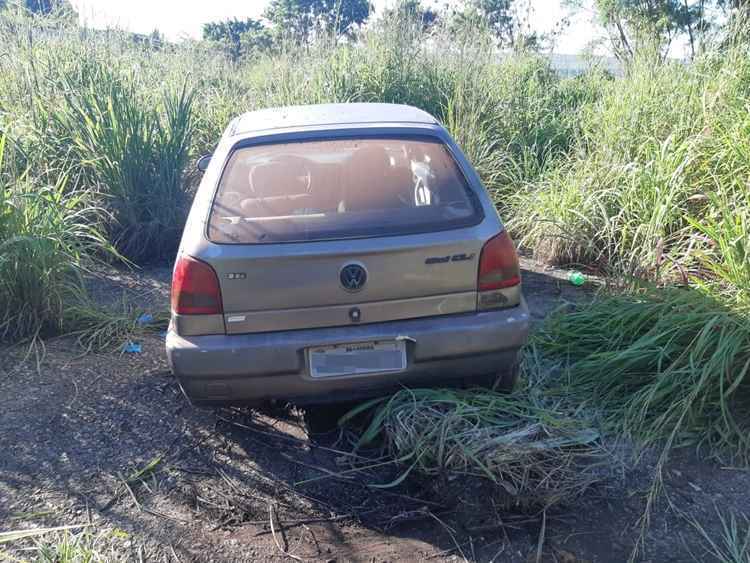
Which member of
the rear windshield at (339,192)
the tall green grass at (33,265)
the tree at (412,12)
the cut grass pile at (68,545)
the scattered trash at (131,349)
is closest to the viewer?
the cut grass pile at (68,545)

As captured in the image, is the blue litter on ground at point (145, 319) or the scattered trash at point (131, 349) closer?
the scattered trash at point (131, 349)

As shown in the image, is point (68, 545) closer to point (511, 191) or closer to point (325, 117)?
point (325, 117)

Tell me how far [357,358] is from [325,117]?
4.67ft

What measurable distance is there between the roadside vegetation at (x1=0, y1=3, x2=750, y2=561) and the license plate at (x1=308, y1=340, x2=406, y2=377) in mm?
324

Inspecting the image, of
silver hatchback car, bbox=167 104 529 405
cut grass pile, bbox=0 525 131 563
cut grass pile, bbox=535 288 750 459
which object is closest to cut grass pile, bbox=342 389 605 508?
silver hatchback car, bbox=167 104 529 405

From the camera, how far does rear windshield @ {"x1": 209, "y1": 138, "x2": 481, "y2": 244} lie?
2971 mm

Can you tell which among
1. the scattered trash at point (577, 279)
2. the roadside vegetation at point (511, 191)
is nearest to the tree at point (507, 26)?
the roadside vegetation at point (511, 191)

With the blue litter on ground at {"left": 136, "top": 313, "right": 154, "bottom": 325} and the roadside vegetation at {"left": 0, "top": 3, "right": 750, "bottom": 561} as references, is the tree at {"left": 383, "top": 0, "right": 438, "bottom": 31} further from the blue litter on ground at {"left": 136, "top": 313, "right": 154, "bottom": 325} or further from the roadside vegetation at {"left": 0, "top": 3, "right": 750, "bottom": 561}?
the blue litter on ground at {"left": 136, "top": 313, "right": 154, "bottom": 325}

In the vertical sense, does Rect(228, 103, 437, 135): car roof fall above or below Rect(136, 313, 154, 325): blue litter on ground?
above

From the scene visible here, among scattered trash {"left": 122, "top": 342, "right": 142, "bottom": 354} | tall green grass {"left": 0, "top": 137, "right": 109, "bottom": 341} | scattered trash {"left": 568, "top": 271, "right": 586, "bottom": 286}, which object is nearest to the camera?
tall green grass {"left": 0, "top": 137, "right": 109, "bottom": 341}

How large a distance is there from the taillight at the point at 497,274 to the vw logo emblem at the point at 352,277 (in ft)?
1.76

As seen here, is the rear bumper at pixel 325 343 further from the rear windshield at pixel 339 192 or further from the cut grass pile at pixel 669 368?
the cut grass pile at pixel 669 368

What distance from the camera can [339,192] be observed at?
10.4ft

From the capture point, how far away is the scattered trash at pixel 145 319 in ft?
15.7
